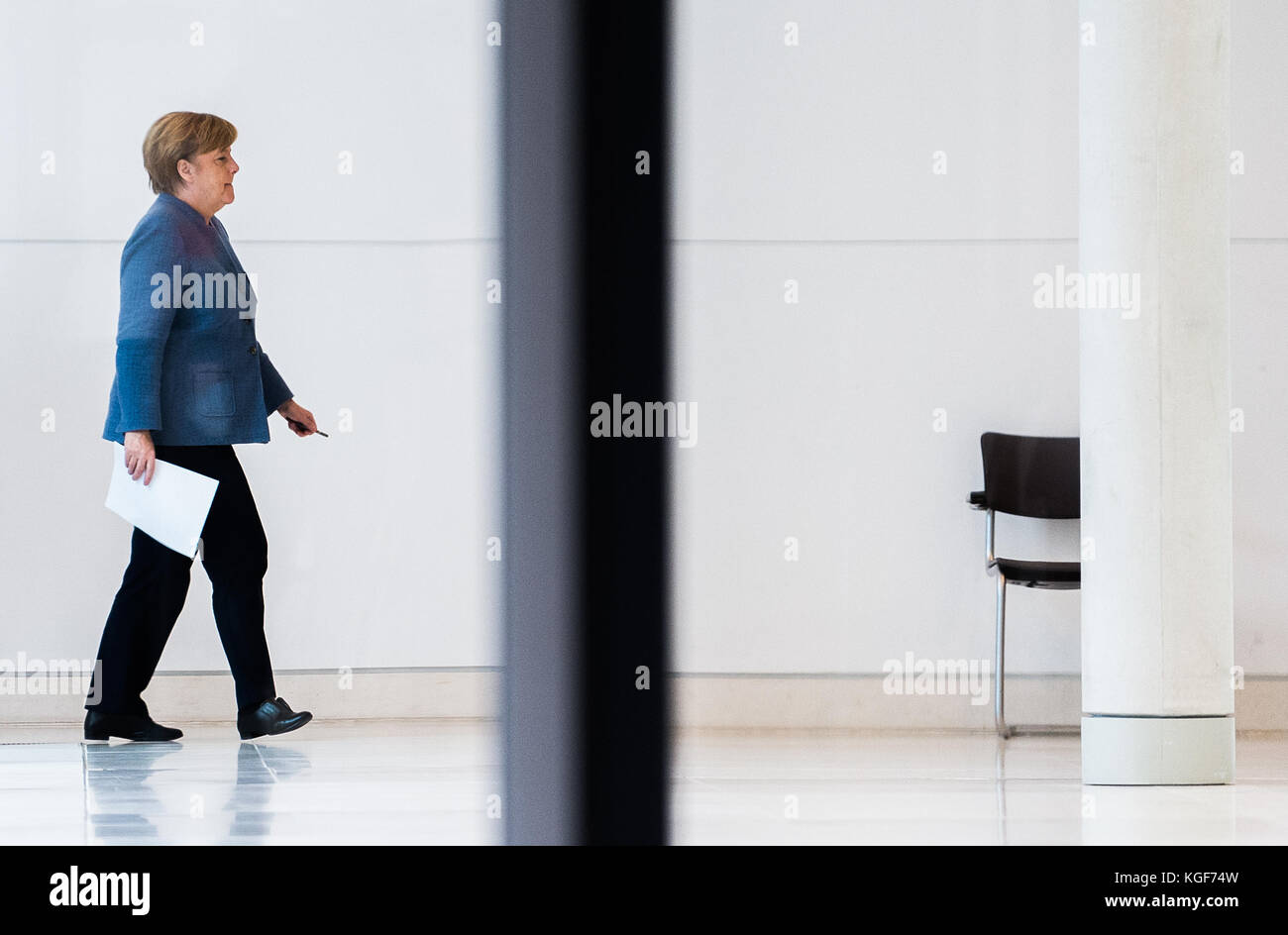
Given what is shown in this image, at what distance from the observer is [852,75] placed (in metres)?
2.63

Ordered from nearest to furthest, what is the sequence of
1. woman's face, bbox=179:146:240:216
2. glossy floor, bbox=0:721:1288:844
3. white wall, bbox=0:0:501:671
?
1. glossy floor, bbox=0:721:1288:844
2. woman's face, bbox=179:146:240:216
3. white wall, bbox=0:0:501:671

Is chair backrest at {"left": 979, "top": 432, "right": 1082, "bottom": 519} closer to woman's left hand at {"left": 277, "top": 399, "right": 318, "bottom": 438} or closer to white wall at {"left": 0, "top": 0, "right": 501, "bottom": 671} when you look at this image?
white wall at {"left": 0, "top": 0, "right": 501, "bottom": 671}

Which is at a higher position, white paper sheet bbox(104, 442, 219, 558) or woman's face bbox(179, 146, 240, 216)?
woman's face bbox(179, 146, 240, 216)

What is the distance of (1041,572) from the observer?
8.81 feet

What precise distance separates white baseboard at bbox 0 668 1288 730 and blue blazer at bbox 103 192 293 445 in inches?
23.8

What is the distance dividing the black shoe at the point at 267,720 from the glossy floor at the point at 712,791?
0.10 feet

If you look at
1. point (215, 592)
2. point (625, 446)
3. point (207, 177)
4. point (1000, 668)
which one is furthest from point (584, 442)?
point (207, 177)

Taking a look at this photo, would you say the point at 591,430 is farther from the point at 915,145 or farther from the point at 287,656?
the point at 287,656

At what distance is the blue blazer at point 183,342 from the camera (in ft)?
8.59

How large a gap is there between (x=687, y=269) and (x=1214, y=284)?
1804 millimetres

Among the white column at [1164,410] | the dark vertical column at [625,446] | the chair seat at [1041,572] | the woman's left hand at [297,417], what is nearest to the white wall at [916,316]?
the chair seat at [1041,572]

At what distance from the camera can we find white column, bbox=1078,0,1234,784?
6.79 ft

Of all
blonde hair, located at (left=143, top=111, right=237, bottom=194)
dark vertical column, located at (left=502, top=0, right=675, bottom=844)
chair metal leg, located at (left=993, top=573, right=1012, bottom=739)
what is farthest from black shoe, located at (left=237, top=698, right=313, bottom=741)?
dark vertical column, located at (left=502, top=0, right=675, bottom=844)
